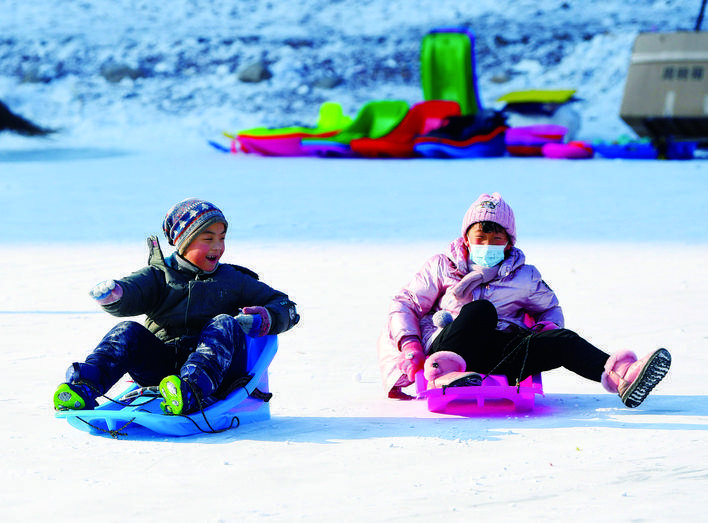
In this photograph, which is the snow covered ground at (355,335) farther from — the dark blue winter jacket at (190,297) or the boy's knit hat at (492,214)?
the boy's knit hat at (492,214)

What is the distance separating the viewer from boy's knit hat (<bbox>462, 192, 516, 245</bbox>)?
3.35 m

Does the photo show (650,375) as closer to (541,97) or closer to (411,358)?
(411,358)

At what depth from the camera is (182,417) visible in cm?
292

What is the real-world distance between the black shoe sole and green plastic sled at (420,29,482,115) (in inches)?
466

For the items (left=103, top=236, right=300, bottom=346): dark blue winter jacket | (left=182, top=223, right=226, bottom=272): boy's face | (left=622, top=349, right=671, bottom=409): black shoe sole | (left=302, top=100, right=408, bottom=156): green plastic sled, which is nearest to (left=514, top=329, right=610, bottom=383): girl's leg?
(left=622, top=349, right=671, bottom=409): black shoe sole

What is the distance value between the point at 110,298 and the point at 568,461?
1270 millimetres

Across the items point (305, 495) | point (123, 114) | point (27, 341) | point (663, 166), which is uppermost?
point (305, 495)

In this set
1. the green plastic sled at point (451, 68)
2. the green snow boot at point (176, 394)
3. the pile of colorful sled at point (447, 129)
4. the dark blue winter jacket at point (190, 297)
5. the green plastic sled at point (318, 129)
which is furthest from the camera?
the green plastic sled at point (451, 68)

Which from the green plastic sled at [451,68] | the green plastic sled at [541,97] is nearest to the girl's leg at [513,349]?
the green plastic sled at [451,68]

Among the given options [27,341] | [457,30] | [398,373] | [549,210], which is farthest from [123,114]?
[398,373]

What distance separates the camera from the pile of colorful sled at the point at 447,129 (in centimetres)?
1372

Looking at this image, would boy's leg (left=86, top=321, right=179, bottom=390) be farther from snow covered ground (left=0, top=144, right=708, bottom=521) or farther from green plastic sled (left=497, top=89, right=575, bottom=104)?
green plastic sled (left=497, top=89, right=575, bottom=104)

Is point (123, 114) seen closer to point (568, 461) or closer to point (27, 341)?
point (27, 341)

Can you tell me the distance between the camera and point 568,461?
270 centimetres
